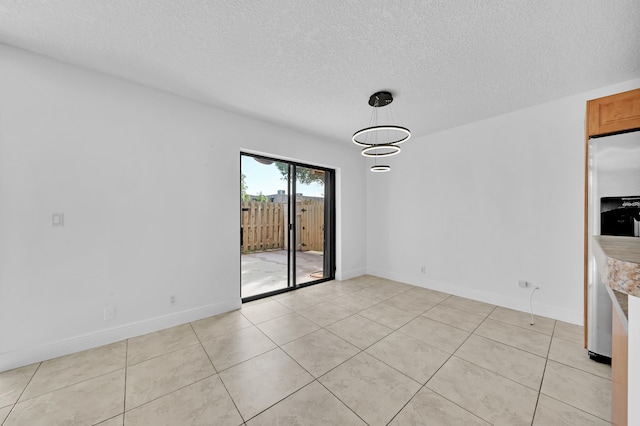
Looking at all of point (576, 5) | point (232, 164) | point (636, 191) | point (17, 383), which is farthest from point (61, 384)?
point (636, 191)

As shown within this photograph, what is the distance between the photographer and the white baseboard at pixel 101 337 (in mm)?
2088

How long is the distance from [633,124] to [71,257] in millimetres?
5235

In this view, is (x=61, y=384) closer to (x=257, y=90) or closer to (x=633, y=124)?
(x=257, y=90)

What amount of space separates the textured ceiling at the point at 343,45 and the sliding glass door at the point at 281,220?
1.27 meters

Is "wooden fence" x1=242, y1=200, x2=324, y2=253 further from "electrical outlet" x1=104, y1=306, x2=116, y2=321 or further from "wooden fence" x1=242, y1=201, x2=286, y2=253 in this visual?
"electrical outlet" x1=104, y1=306, x2=116, y2=321

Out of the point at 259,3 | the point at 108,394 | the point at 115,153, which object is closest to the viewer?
the point at 259,3

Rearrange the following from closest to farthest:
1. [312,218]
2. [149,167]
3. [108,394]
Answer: [108,394] < [149,167] < [312,218]

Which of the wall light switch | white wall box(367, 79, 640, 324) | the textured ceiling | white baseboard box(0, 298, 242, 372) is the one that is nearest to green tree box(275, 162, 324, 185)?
the textured ceiling

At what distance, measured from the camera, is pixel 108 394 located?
179cm

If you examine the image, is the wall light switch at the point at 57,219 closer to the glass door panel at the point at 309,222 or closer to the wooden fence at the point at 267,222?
the wooden fence at the point at 267,222

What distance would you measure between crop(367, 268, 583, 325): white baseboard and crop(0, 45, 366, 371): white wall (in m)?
3.01

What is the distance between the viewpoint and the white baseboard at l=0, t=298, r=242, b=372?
2.09m

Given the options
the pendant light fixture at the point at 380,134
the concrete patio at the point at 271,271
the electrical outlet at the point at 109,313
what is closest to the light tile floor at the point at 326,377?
the electrical outlet at the point at 109,313

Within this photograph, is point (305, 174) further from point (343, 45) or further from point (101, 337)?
point (101, 337)
